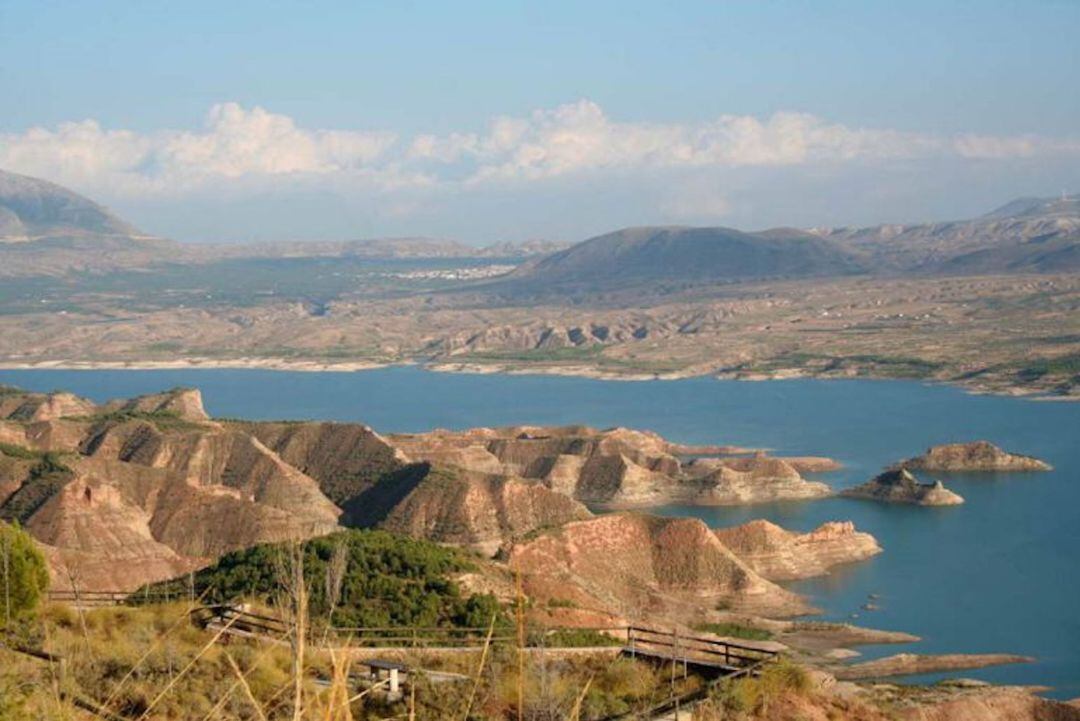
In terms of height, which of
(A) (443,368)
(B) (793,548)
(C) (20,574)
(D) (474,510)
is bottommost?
(A) (443,368)

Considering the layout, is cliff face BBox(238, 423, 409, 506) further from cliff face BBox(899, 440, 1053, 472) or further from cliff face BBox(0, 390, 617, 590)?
cliff face BBox(899, 440, 1053, 472)

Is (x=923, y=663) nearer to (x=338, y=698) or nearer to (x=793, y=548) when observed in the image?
(x=793, y=548)

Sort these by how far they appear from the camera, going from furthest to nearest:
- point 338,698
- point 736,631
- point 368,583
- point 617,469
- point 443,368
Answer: point 443,368 → point 617,469 → point 736,631 → point 368,583 → point 338,698

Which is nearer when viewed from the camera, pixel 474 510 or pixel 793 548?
pixel 793 548

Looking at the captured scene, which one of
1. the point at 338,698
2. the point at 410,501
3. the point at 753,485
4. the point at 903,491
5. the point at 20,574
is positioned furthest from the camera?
the point at 753,485

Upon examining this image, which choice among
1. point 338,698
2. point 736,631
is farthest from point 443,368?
point 338,698
